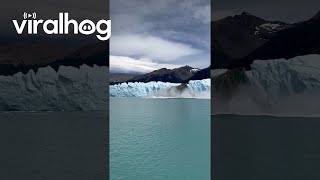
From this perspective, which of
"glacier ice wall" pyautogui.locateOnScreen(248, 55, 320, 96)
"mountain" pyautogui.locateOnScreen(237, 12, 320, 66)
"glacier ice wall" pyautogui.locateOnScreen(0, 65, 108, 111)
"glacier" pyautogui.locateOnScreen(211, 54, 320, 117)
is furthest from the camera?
"mountain" pyautogui.locateOnScreen(237, 12, 320, 66)

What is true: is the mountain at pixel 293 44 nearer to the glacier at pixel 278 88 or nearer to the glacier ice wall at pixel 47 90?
the glacier at pixel 278 88

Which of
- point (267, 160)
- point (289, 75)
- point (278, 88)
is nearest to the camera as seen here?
point (267, 160)

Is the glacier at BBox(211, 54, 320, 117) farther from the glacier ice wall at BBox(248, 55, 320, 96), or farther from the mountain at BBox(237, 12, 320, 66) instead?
the mountain at BBox(237, 12, 320, 66)

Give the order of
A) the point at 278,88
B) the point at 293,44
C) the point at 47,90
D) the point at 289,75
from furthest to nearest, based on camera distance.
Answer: the point at 293,44
the point at 278,88
the point at 47,90
the point at 289,75

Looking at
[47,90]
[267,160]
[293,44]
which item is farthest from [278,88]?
[267,160]

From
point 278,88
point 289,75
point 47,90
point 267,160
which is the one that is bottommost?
point 267,160

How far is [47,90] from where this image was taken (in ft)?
195

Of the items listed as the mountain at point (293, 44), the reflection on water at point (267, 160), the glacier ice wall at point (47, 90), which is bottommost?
the reflection on water at point (267, 160)

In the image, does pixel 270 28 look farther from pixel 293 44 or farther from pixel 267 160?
pixel 267 160

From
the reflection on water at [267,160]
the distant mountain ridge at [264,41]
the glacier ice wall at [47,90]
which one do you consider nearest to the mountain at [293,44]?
the distant mountain ridge at [264,41]

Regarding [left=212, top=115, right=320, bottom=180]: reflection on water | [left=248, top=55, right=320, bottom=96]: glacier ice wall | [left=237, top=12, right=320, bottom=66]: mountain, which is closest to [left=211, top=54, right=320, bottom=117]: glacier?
[left=248, top=55, right=320, bottom=96]: glacier ice wall

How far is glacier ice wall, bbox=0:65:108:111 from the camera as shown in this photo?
5884cm

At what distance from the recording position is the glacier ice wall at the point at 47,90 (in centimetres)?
5884

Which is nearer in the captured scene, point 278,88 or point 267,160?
point 267,160
